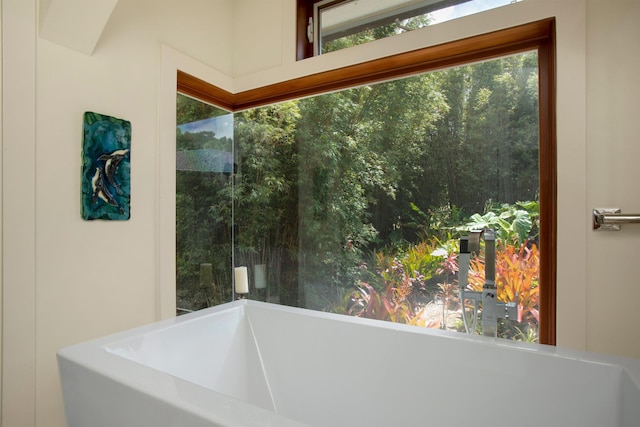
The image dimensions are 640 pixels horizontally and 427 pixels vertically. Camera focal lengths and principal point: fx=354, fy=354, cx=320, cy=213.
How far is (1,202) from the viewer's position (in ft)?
4.16

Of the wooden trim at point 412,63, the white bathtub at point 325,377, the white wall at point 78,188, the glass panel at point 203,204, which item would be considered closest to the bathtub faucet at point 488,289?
the white bathtub at point 325,377

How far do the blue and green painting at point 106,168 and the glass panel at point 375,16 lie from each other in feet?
4.00

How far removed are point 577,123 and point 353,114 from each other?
3.59 feet

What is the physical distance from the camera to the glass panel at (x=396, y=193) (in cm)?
163

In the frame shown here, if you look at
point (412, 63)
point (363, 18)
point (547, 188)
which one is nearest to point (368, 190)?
point (412, 63)

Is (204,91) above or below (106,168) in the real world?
above

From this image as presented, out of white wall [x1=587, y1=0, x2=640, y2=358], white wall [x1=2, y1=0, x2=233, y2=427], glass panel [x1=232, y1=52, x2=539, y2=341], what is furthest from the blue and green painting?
white wall [x1=587, y1=0, x2=640, y2=358]

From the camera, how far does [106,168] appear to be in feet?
5.24

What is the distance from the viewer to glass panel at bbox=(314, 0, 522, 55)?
1763 millimetres

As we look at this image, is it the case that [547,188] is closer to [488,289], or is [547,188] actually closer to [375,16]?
[488,289]

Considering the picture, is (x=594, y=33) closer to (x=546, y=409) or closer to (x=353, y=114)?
(x=353, y=114)

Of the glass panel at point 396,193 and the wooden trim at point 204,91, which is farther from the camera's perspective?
the wooden trim at point 204,91

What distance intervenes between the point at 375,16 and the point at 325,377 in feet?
6.12

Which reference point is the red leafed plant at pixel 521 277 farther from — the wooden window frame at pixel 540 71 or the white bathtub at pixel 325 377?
the white bathtub at pixel 325 377
